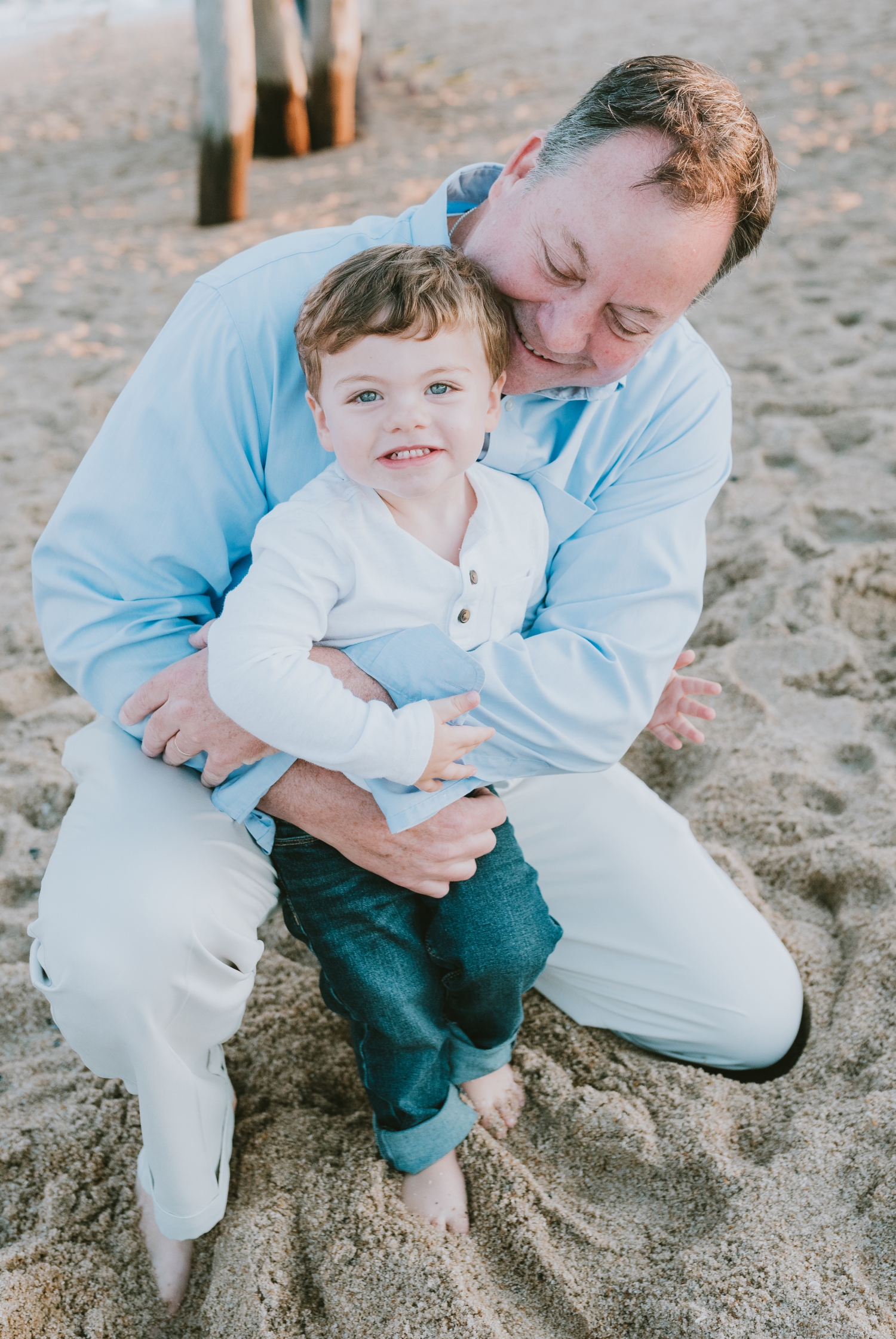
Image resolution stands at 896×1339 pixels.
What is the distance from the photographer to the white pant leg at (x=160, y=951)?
1416 millimetres

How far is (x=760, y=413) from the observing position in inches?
146

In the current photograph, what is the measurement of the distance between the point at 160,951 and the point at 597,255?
1.18 meters

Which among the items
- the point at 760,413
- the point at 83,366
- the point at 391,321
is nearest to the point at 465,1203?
the point at 391,321

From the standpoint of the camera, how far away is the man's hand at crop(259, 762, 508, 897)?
60.1 inches

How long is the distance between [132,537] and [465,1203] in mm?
1197

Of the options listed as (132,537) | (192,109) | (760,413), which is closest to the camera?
(132,537)

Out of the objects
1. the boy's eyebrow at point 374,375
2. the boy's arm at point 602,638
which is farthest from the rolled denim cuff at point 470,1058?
the boy's eyebrow at point 374,375

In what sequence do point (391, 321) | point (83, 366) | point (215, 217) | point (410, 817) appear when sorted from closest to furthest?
point (391, 321) → point (410, 817) → point (83, 366) → point (215, 217)

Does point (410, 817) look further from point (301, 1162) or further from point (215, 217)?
point (215, 217)

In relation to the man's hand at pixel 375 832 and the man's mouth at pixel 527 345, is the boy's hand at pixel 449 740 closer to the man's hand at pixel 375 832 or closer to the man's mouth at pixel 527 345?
the man's hand at pixel 375 832

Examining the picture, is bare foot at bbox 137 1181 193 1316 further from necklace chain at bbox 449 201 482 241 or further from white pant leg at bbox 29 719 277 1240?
necklace chain at bbox 449 201 482 241

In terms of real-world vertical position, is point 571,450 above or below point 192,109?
above

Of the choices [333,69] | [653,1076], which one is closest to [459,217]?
[653,1076]

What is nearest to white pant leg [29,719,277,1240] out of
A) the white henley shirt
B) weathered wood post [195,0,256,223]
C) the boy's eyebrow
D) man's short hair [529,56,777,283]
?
the white henley shirt
